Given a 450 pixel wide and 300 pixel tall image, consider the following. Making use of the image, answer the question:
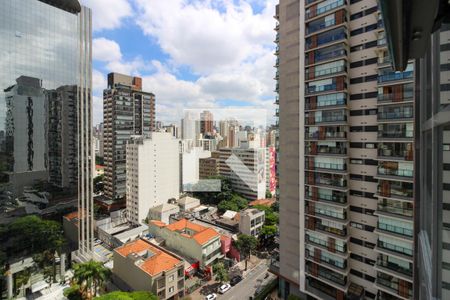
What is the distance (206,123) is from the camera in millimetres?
38625

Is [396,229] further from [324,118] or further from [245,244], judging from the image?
[245,244]

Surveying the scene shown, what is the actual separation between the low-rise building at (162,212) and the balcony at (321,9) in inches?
863

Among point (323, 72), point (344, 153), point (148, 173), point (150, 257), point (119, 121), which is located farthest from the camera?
point (119, 121)

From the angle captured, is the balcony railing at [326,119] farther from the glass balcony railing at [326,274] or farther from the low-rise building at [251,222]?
the low-rise building at [251,222]

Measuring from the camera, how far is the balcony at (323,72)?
10.5 metres

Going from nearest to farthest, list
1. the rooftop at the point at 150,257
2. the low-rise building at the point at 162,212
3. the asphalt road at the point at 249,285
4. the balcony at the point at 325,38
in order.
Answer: the balcony at the point at 325,38, the rooftop at the point at 150,257, the asphalt road at the point at 249,285, the low-rise building at the point at 162,212

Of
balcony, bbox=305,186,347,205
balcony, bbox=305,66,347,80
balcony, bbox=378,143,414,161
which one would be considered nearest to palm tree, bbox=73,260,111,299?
balcony, bbox=305,186,347,205

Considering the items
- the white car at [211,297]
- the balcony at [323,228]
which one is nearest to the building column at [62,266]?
the white car at [211,297]

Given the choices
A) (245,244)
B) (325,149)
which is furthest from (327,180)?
(245,244)

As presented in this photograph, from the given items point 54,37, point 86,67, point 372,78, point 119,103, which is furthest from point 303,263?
point 119,103

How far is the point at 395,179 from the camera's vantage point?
358 inches

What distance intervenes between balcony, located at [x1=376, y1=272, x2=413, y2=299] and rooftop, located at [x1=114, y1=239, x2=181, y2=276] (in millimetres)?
10847

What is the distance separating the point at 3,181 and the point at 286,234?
18.2m

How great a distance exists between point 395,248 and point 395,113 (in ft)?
17.4
